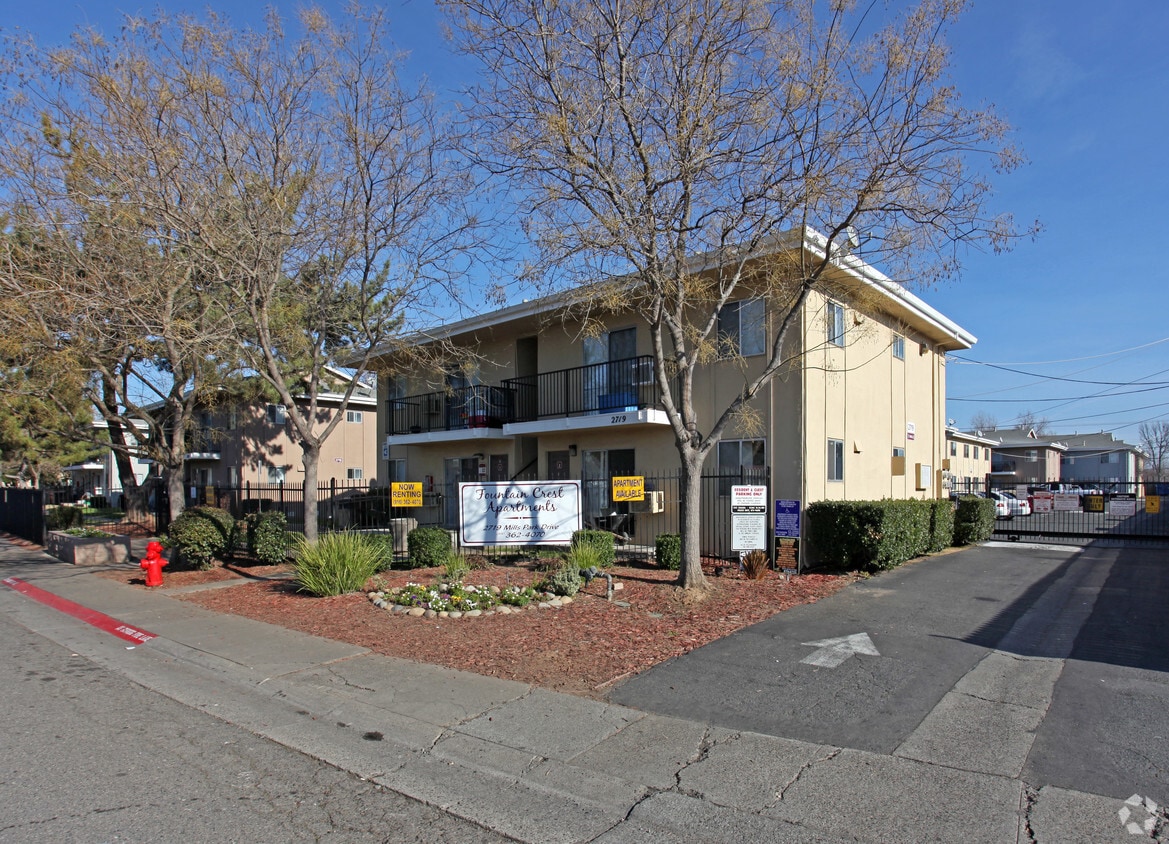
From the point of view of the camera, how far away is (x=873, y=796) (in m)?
4.44

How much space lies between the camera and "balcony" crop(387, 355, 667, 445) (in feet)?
51.9

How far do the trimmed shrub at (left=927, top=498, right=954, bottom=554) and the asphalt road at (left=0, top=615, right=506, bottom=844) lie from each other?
45.5 feet

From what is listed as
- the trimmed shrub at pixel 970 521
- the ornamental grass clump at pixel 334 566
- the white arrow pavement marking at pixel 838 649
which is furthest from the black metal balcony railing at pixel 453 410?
the trimmed shrub at pixel 970 521

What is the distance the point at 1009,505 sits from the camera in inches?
1255

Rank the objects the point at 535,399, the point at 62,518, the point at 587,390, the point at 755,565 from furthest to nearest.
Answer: the point at 62,518 → the point at 535,399 → the point at 587,390 → the point at 755,565

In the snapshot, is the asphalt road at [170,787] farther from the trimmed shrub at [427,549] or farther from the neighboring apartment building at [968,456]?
the neighboring apartment building at [968,456]

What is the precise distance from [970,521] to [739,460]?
279 inches

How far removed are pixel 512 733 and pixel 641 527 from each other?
418 inches

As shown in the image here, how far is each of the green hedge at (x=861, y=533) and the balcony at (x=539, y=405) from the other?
149 inches

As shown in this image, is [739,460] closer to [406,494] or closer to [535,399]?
[535,399]

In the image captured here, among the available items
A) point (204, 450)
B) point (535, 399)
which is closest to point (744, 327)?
point (535, 399)

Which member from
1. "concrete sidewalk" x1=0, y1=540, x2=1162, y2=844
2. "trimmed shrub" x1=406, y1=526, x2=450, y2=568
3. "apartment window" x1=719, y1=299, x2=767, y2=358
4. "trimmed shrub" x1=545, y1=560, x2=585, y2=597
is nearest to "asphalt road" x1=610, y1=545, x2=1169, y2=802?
"concrete sidewalk" x1=0, y1=540, x2=1162, y2=844

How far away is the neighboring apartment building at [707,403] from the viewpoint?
14062 mm

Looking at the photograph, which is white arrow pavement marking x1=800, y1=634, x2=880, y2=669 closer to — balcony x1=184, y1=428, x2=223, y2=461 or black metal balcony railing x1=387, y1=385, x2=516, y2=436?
black metal balcony railing x1=387, y1=385, x2=516, y2=436
